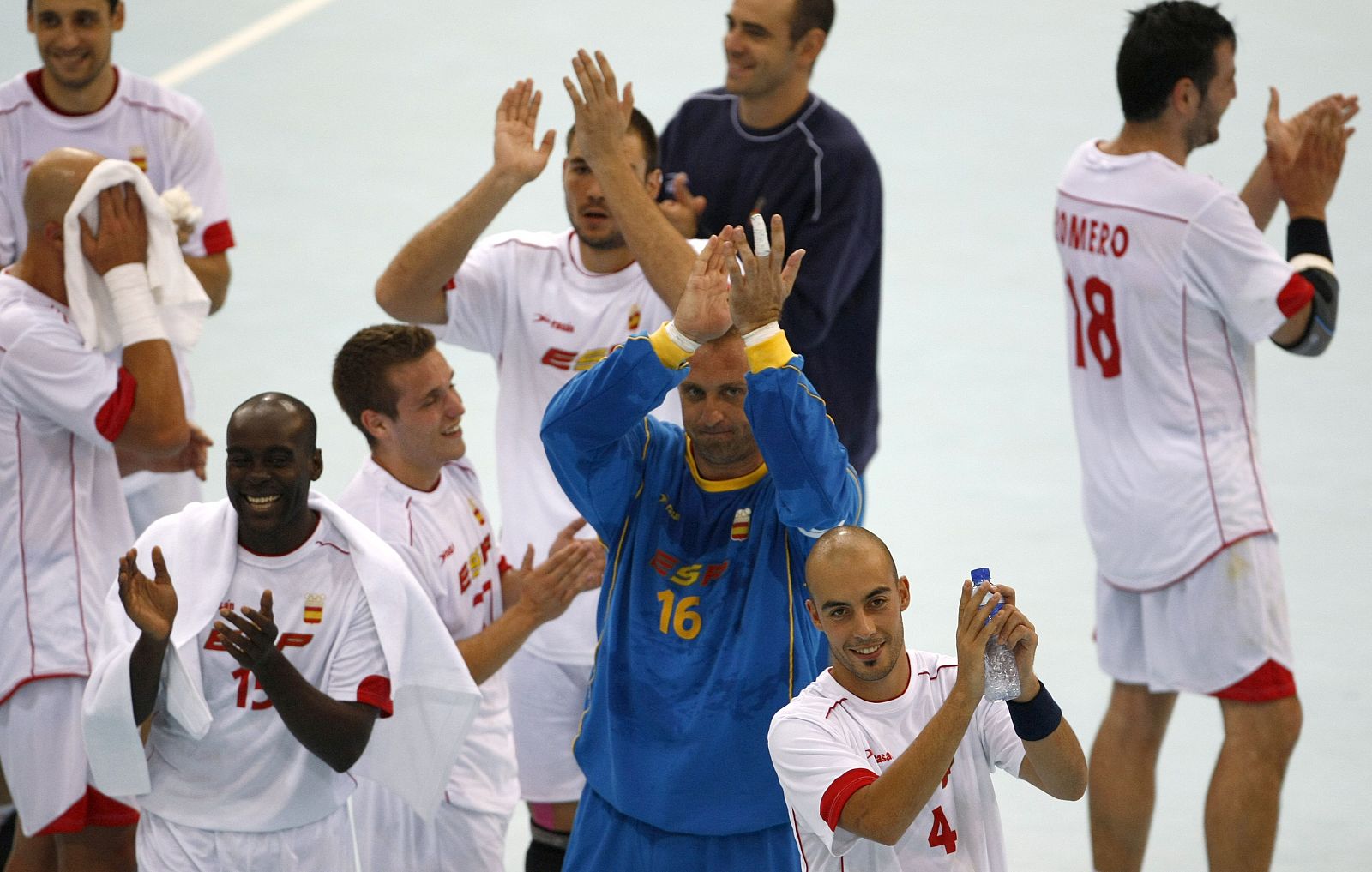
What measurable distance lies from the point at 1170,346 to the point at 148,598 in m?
3.22

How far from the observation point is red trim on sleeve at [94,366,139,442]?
5078 mm

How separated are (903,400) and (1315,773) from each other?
12.6 ft

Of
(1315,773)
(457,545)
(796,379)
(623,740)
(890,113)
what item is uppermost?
(890,113)

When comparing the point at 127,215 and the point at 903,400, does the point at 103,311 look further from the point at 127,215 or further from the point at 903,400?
the point at 903,400

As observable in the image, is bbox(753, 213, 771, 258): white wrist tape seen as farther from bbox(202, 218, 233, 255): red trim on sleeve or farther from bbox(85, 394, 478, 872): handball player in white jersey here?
bbox(202, 218, 233, 255): red trim on sleeve

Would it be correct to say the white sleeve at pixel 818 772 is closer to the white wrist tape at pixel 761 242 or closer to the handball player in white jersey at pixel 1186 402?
the white wrist tape at pixel 761 242

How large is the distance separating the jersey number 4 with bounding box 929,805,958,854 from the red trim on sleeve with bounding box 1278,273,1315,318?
7.89 ft

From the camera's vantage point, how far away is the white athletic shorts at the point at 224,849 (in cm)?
448

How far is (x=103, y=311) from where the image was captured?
522 cm

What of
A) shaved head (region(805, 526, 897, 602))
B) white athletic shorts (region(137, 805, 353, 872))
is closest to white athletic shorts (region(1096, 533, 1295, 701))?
shaved head (region(805, 526, 897, 602))

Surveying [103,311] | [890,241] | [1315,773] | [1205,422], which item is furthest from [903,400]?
[103,311]

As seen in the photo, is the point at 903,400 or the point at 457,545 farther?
the point at 903,400

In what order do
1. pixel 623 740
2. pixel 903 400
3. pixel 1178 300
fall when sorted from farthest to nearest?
pixel 903 400, pixel 1178 300, pixel 623 740

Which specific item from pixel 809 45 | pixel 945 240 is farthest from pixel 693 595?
pixel 945 240
